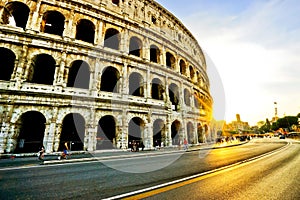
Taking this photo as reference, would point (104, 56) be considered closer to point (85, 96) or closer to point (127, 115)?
point (85, 96)

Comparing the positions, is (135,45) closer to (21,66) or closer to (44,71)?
(44,71)

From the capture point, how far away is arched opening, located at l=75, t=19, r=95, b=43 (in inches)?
599

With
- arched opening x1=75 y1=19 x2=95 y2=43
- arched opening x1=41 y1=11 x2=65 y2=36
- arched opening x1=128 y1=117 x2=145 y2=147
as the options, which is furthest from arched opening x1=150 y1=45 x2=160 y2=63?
arched opening x1=41 y1=11 x2=65 y2=36

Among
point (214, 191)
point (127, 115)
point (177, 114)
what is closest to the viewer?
point (214, 191)

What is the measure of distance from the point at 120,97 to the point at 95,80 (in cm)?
287

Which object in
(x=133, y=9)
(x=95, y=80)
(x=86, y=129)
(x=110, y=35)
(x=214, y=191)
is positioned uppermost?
(x=133, y=9)

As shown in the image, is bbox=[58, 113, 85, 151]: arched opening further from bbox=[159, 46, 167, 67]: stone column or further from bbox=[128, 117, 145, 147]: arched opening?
bbox=[159, 46, 167, 67]: stone column

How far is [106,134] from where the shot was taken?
15.5 metres

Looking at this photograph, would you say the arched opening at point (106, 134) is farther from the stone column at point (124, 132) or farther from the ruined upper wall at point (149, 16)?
the ruined upper wall at point (149, 16)

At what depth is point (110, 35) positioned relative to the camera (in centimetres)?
1717

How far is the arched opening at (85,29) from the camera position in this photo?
49.9 ft

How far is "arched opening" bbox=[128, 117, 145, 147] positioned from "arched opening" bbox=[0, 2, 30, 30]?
14676 mm

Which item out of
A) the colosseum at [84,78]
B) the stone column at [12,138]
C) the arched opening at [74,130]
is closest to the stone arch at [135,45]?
the colosseum at [84,78]

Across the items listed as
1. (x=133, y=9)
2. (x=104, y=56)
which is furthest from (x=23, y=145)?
(x=133, y=9)
